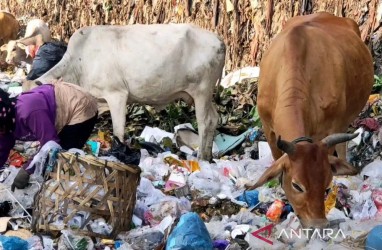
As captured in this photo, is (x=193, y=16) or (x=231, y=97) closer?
(x=231, y=97)

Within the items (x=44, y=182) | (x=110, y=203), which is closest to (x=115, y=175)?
(x=110, y=203)

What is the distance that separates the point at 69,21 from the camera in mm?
13953

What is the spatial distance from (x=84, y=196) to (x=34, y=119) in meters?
0.71

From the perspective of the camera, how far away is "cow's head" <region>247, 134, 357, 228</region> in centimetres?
381

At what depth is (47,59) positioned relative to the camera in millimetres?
8344

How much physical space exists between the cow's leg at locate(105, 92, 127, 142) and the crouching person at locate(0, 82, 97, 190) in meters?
2.17

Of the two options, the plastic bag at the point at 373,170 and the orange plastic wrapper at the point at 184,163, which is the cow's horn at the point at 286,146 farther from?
the orange plastic wrapper at the point at 184,163

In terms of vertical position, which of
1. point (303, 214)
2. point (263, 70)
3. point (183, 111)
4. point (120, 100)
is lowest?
point (183, 111)

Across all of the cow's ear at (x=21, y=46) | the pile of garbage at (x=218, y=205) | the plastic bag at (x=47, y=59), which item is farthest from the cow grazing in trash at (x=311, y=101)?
the cow's ear at (x=21, y=46)

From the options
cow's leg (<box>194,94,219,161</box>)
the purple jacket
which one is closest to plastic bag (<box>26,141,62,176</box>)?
the purple jacket

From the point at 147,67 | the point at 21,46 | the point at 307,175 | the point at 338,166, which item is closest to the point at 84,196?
the point at 307,175

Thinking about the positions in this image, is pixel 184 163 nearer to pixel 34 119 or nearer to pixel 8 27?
pixel 34 119

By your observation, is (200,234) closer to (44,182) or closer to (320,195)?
(320,195)

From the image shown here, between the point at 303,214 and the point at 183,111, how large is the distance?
5074 mm
